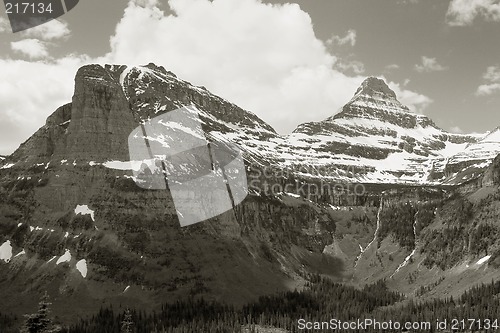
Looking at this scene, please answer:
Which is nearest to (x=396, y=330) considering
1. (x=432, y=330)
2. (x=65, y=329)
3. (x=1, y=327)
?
(x=432, y=330)

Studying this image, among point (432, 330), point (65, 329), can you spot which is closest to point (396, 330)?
point (432, 330)

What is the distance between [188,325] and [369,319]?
238 ft

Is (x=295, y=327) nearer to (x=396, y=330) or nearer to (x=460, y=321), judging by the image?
(x=396, y=330)

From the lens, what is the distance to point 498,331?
159 meters

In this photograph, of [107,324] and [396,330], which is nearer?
[396,330]

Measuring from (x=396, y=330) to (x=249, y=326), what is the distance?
5688 centimetres

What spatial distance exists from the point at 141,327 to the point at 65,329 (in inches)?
1170

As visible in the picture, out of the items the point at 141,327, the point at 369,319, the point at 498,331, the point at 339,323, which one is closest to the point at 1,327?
the point at 141,327

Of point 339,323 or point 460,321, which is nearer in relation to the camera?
point 460,321

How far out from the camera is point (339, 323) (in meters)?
194

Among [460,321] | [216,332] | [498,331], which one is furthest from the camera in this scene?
[216,332]

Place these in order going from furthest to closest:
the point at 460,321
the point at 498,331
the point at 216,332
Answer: the point at 216,332 < the point at 460,321 < the point at 498,331

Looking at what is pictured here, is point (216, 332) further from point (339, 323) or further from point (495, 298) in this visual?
point (495, 298)

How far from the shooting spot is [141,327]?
19525cm
